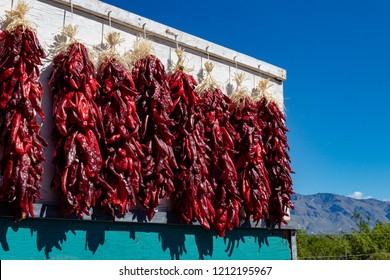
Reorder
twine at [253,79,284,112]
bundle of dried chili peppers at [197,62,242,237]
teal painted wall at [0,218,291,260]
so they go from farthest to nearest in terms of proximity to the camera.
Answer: twine at [253,79,284,112], bundle of dried chili peppers at [197,62,242,237], teal painted wall at [0,218,291,260]

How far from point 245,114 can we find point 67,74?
1.63 meters

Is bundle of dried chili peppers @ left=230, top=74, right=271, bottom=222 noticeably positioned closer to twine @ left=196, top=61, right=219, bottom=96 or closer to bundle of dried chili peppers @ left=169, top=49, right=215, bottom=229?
twine @ left=196, top=61, right=219, bottom=96

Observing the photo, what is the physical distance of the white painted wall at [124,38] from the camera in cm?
315

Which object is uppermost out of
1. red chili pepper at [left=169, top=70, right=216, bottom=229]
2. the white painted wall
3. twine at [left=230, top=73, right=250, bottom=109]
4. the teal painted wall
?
the white painted wall

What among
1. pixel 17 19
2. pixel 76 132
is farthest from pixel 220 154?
pixel 17 19

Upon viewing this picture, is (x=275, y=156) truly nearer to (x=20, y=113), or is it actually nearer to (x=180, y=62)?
(x=180, y=62)

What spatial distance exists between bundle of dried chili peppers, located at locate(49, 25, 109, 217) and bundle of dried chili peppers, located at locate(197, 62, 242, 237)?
0.99 m

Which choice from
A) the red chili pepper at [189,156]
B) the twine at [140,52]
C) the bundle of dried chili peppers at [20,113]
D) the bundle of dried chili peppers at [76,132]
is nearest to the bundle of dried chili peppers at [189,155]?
the red chili pepper at [189,156]

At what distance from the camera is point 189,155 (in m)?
3.59

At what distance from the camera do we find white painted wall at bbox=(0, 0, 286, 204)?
3146 millimetres

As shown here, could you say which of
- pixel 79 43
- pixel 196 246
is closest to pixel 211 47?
pixel 79 43

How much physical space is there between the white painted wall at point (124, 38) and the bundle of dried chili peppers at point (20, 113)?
0.19m

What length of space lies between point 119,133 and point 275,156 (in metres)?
1.60

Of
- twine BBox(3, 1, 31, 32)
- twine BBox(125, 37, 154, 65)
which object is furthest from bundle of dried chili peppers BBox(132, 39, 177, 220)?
twine BBox(3, 1, 31, 32)
